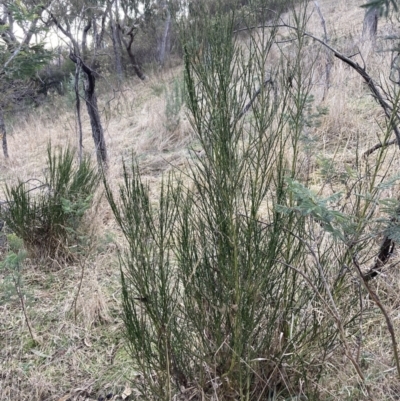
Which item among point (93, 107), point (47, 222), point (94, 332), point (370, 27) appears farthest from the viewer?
point (370, 27)

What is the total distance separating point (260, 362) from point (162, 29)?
15757mm

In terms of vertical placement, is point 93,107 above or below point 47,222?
above

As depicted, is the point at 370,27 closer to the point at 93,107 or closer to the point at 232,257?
the point at 93,107

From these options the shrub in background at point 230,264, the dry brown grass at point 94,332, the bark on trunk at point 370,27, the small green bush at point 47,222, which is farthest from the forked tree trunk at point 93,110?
the bark on trunk at point 370,27

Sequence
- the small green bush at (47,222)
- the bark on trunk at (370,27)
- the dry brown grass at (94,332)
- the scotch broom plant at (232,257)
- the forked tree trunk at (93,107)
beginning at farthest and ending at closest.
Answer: the bark on trunk at (370,27), the forked tree trunk at (93,107), the small green bush at (47,222), the dry brown grass at (94,332), the scotch broom plant at (232,257)

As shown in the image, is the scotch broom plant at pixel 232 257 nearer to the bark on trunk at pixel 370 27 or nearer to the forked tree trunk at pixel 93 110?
the forked tree trunk at pixel 93 110

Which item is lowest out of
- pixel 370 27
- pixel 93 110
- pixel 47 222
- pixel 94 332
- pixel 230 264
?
pixel 94 332

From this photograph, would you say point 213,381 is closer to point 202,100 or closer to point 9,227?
point 202,100

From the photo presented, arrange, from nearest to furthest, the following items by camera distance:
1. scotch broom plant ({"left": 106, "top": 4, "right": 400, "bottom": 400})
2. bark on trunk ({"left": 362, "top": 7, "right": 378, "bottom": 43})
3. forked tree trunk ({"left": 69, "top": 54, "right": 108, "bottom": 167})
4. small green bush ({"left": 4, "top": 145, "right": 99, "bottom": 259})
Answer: scotch broom plant ({"left": 106, "top": 4, "right": 400, "bottom": 400})
small green bush ({"left": 4, "top": 145, "right": 99, "bottom": 259})
forked tree trunk ({"left": 69, "top": 54, "right": 108, "bottom": 167})
bark on trunk ({"left": 362, "top": 7, "right": 378, "bottom": 43})

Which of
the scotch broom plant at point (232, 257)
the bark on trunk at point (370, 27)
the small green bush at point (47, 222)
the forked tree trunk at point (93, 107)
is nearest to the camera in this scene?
the scotch broom plant at point (232, 257)

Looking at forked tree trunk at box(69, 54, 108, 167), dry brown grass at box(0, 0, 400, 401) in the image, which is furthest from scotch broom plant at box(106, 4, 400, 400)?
forked tree trunk at box(69, 54, 108, 167)

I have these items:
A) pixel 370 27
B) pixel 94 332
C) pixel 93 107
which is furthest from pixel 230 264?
pixel 370 27

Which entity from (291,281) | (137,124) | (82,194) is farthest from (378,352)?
(137,124)

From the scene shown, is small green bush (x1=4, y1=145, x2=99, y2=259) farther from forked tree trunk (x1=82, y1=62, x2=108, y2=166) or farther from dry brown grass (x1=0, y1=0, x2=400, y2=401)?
forked tree trunk (x1=82, y1=62, x2=108, y2=166)
